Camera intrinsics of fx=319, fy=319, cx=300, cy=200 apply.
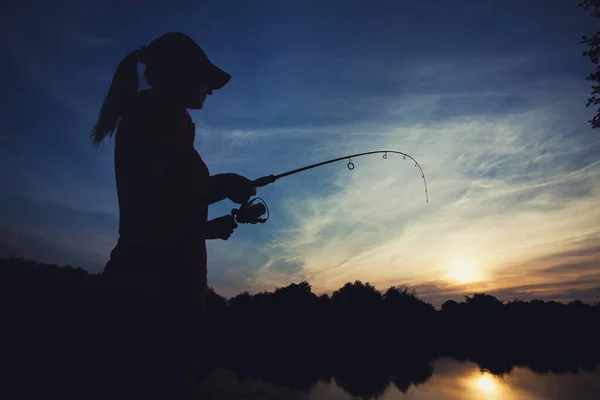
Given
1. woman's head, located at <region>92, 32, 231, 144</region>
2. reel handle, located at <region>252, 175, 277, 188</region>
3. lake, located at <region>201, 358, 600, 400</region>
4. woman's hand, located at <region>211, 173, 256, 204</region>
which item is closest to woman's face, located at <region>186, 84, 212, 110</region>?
woman's head, located at <region>92, 32, 231, 144</region>

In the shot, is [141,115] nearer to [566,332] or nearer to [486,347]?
[486,347]

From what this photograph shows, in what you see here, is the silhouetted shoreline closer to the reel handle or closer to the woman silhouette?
the woman silhouette

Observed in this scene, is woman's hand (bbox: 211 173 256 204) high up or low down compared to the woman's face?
down

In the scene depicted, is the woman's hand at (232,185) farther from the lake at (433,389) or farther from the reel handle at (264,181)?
the lake at (433,389)

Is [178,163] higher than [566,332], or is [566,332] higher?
[178,163]

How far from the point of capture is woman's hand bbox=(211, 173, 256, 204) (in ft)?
8.08

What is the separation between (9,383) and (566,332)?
60038 millimetres

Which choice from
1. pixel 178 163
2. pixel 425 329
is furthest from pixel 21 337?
pixel 425 329

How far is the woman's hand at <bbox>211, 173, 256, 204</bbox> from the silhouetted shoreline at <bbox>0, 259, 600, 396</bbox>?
A: 1020mm

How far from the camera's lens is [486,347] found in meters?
38.0

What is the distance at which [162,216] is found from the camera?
1792 millimetres

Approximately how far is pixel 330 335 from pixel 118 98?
4033cm

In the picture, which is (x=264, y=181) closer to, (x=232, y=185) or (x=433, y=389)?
(x=232, y=185)

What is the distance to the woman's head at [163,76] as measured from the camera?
7.23 feet
